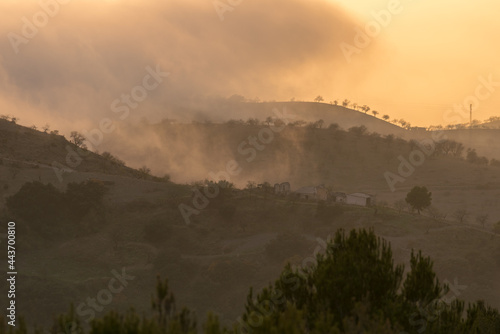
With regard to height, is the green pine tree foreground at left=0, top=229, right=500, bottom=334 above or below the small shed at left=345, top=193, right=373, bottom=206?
below

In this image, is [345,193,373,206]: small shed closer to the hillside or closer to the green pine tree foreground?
the hillside

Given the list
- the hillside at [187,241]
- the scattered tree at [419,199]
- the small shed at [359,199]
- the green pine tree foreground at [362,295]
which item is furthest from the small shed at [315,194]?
the green pine tree foreground at [362,295]

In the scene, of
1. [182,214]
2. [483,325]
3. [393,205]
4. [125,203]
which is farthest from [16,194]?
[483,325]

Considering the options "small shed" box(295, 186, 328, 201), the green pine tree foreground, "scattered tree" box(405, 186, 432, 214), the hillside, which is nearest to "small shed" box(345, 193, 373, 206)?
"small shed" box(295, 186, 328, 201)

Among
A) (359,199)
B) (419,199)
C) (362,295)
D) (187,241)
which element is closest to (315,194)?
(359,199)

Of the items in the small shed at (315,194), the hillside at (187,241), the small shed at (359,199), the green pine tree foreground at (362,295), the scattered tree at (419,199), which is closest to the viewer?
the green pine tree foreground at (362,295)

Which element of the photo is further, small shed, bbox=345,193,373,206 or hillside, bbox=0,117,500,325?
small shed, bbox=345,193,373,206

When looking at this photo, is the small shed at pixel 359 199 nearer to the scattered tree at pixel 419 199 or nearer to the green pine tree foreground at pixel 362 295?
Result: the scattered tree at pixel 419 199

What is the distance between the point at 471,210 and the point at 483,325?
11824 centimetres

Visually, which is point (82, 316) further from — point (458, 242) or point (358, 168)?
point (358, 168)

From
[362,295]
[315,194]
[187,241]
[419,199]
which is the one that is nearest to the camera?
[362,295]

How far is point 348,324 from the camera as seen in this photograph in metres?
23.0

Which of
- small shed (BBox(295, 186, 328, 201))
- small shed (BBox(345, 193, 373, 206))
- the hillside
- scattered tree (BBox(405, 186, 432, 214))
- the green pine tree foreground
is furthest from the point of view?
small shed (BBox(295, 186, 328, 201))

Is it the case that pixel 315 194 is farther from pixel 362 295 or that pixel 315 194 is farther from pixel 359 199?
pixel 362 295
